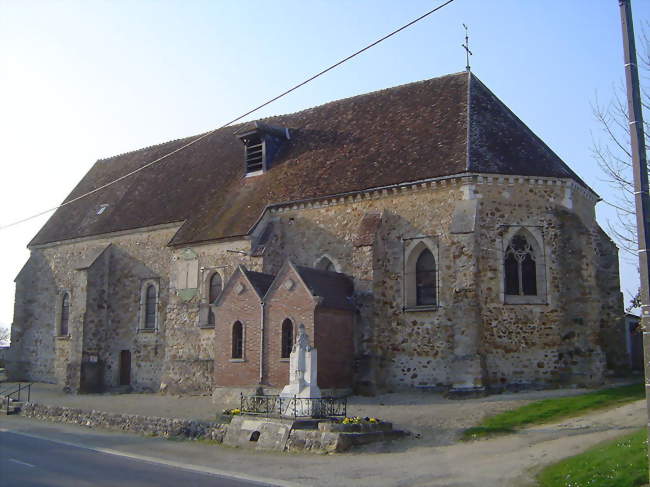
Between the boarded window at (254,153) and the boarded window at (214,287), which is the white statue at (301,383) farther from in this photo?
the boarded window at (254,153)

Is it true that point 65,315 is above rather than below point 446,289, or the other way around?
below

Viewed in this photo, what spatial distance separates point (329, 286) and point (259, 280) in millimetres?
2950

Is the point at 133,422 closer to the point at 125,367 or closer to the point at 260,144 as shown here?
the point at 125,367

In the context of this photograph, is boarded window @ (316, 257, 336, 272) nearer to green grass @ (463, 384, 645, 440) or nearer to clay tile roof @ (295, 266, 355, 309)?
clay tile roof @ (295, 266, 355, 309)

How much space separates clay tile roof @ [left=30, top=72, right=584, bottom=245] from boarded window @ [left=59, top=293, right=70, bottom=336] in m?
3.37

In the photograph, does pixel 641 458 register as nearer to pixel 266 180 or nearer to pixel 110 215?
pixel 266 180

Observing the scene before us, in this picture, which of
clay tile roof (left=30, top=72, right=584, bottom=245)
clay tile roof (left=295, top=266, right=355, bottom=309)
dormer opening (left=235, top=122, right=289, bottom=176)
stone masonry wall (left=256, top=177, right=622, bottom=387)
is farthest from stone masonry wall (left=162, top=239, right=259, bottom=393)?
stone masonry wall (left=256, top=177, right=622, bottom=387)

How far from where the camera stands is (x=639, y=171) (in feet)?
32.8

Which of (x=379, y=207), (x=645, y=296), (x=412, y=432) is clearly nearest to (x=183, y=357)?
(x=379, y=207)

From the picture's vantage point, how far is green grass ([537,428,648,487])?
38.4 feet

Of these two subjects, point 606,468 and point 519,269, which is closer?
point 606,468

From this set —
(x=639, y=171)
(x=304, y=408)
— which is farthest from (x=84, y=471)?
(x=639, y=171)

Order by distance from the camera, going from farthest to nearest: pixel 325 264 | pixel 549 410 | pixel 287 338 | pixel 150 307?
pixel 150 307 < pixel 325 264 < pixel 287 338 < pixel 549 410

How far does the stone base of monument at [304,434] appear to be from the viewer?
17328 mm
